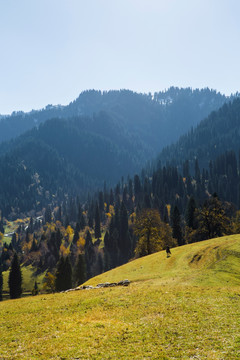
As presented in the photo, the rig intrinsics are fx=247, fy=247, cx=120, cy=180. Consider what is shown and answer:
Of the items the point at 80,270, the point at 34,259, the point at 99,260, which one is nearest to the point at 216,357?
the point at 80,270

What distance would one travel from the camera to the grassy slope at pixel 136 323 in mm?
18375

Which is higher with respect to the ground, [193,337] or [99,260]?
[193,337]

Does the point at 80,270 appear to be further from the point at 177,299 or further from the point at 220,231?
the point at 177,299

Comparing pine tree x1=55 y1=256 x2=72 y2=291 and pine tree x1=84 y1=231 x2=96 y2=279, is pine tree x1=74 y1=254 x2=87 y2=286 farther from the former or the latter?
pine tree x1=84 y1=231 x2=96 y2=279

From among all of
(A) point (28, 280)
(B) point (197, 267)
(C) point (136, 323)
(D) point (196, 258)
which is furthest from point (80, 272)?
(C) point (136, 323)

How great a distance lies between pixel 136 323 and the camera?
77.3 feet

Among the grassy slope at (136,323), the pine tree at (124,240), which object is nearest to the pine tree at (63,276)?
the pine tree at (124,240)

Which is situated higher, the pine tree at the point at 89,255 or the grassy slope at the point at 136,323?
the grassy slope at the point at 136,323

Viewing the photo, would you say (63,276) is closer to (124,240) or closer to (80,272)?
(80,272)

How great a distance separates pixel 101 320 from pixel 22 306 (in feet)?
48.5

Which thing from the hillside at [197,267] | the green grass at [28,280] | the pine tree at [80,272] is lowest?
the green grass at [28,280]

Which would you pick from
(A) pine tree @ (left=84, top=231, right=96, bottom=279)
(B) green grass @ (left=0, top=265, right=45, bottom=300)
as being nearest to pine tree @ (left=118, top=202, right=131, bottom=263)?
(A) pine tree @ (left=84, top=231, right=96, bottom=279)

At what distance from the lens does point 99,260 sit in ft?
539

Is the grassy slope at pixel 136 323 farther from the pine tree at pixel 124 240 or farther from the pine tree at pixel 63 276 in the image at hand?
the pine tree at pixel 124 240
